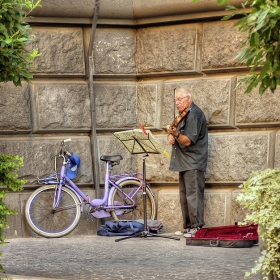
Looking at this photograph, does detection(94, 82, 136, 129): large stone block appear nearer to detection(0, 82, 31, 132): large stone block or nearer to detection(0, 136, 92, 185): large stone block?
detection(0, 136, 92, 185): large stone block

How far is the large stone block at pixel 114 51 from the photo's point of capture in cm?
980

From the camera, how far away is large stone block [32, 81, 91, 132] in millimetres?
9469

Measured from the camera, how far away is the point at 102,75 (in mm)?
9852

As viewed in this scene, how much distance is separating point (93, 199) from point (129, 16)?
95.4 inches

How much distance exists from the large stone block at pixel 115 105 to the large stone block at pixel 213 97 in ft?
2.03

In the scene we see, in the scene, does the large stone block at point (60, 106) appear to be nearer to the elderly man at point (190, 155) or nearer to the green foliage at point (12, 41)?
the elderly man at point (190, 155)

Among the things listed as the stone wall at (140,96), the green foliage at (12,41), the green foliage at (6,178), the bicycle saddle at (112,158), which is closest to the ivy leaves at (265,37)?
the green foliage at (12,41)

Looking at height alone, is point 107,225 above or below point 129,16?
below

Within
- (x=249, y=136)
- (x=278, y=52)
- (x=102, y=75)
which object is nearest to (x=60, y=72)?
(x=102, y=75)

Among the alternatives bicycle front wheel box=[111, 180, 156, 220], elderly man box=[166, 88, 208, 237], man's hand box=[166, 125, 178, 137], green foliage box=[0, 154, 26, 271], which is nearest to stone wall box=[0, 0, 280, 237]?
bicycle front wheel box=[111, 180, 156, 220]

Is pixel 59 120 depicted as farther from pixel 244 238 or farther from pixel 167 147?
pixel 244 238

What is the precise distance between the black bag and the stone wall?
352 millimetres

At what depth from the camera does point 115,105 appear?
391 inches

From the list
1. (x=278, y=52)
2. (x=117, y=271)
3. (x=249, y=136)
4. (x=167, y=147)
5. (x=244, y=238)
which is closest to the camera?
(x=278, y=52)
